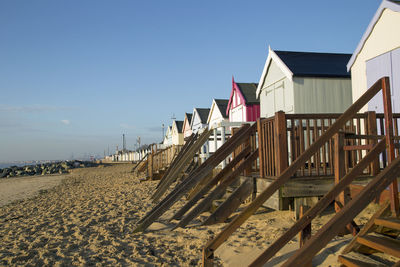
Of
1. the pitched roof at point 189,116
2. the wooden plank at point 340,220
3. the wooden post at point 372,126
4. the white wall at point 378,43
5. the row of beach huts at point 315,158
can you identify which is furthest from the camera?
the pitched roof at point 189,116

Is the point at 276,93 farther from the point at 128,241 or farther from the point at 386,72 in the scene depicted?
the point at 128,241

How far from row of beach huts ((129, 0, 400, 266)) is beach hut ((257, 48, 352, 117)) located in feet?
0.15

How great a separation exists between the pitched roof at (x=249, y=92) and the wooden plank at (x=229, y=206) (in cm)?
1380

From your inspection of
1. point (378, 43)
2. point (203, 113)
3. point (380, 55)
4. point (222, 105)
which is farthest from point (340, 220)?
point (203, 113)

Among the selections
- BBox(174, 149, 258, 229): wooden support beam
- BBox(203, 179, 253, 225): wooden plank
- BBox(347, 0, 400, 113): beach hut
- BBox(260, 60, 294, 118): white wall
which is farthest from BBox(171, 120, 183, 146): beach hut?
BBox(203, 179, 253, 225): wooden plank

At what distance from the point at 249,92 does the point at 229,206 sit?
1549 centimetres

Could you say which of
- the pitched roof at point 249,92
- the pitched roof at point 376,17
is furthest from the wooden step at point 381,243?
the pitched roof at point 249,92

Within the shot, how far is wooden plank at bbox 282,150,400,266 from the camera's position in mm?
2557

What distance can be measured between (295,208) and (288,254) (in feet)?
5.58

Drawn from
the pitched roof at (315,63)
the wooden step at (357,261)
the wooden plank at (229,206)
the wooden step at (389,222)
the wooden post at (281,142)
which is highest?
the pitched roof at (315,63)

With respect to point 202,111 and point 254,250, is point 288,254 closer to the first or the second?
point 254,250

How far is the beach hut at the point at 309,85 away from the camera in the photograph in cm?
1330

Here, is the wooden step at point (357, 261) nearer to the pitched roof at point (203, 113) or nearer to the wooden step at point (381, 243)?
the wooden step at point (381, 243)

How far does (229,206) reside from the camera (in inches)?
235
